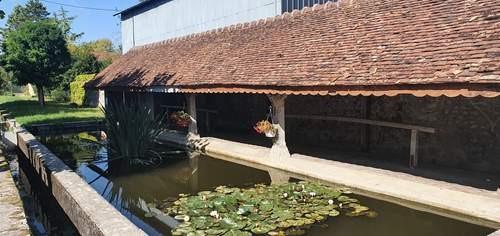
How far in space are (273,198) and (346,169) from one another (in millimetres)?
2144

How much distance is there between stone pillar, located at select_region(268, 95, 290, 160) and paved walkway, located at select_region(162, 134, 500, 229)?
201mm

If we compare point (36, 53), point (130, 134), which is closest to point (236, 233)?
point (130, 134)

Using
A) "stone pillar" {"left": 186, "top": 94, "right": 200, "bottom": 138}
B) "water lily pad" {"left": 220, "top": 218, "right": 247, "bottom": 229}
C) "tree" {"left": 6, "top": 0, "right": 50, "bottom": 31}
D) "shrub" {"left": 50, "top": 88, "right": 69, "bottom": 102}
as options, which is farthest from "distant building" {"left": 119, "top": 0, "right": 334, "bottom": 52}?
"tree" {"left": 6, "top": 0, "right": 50, "bottom": 31}

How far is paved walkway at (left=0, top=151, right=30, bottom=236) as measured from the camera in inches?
166

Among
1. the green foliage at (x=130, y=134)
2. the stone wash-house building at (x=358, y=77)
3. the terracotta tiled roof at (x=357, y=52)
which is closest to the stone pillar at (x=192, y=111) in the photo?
the stone wash-house building at (x=358, y=77)

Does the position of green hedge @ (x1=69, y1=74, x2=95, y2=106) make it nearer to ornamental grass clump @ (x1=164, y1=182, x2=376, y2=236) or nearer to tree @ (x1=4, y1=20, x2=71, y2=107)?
tree @ (x1=4, y1=20, x2=71, y2=107)

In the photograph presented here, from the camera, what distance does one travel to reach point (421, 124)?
8.35 m

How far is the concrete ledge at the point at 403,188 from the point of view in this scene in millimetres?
5523

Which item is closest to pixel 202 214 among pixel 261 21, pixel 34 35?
pixel 261 21

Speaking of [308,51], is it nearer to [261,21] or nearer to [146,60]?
[261,21]

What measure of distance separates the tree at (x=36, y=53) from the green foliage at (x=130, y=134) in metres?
16.1

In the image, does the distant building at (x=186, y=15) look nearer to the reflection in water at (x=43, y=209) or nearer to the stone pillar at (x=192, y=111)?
the stone pillar at (x=192, y=111)

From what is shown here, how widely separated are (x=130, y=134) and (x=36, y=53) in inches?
655

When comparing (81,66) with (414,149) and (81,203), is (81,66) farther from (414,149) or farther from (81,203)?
(414,149)
